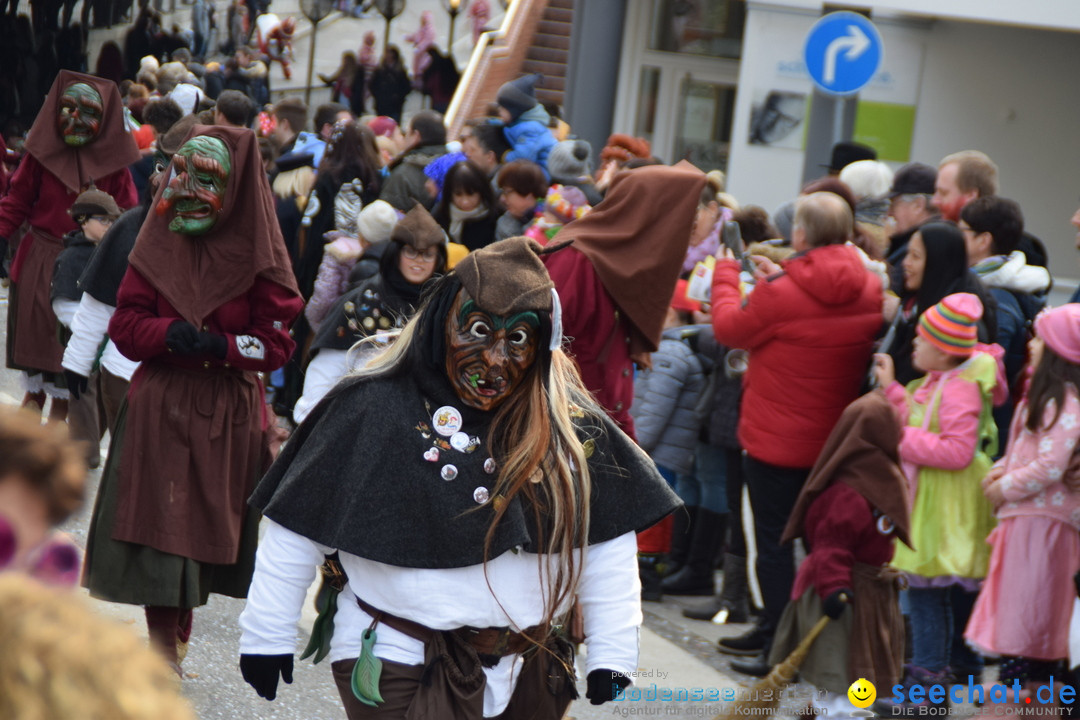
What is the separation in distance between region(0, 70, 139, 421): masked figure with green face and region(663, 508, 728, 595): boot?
3.76 metres

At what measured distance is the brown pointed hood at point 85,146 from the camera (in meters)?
7.78

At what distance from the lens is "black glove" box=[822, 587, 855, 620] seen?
15.5 ft

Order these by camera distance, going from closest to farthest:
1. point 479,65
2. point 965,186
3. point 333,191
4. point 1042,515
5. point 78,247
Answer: point 1042,515 → point 965,186 → point 78,247 → point 333,191 → point 479,65

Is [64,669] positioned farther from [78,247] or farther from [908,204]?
[78,247]

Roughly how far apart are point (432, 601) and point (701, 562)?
13.5 ft

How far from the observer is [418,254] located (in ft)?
17.9

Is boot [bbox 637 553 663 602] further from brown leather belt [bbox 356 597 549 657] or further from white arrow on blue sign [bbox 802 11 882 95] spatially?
brown leather belt [bbox 356 597 549 657]

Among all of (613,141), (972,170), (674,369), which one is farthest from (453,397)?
(613,141)

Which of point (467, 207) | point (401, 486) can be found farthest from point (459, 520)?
point (467, 207)

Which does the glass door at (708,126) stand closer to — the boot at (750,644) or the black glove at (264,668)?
the boot at (750,644)

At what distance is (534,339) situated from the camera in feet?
10.5

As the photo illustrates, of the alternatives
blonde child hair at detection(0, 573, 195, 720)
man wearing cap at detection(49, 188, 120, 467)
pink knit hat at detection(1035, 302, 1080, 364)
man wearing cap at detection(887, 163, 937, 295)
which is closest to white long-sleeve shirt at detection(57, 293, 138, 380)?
man wearing cap at detection(49, 188, 120, 467)

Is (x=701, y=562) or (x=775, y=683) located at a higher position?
(x=775, y=683)

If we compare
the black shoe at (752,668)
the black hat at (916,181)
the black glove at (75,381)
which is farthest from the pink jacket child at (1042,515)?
the black glove at (75,381)
